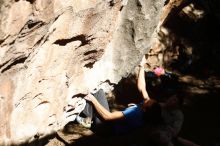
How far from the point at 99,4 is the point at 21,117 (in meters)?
0.93

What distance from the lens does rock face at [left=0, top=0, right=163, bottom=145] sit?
6.62 feet

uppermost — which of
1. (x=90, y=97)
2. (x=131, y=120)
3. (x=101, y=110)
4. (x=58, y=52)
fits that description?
(x=58, y=52)

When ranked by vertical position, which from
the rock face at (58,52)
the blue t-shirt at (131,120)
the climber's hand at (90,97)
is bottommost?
the blue t-shirt at (131,120)

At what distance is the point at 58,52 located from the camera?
2.51 metres

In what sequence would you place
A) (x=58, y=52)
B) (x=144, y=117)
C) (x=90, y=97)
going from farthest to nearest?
(x=144, y=117) → (x=90, y=97) → (x=58, y=52)

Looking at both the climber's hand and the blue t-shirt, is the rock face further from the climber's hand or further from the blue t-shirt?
the blue t-shirt

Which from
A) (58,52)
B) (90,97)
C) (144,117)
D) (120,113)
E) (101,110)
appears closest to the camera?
(58,52)

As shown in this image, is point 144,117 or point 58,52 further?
point 144,117

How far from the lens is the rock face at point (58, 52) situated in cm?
202

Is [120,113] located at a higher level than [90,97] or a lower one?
lower

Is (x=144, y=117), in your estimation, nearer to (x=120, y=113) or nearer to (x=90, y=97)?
(x=120, y=113)

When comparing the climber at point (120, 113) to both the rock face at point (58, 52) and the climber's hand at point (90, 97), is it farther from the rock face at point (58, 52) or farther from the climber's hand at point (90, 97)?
the rock face at point (58, 52)

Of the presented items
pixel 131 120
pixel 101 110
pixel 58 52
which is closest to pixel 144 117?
pixel 131 120

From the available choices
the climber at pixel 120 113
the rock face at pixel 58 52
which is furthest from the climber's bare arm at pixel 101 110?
the rock face at pixel 58 52
